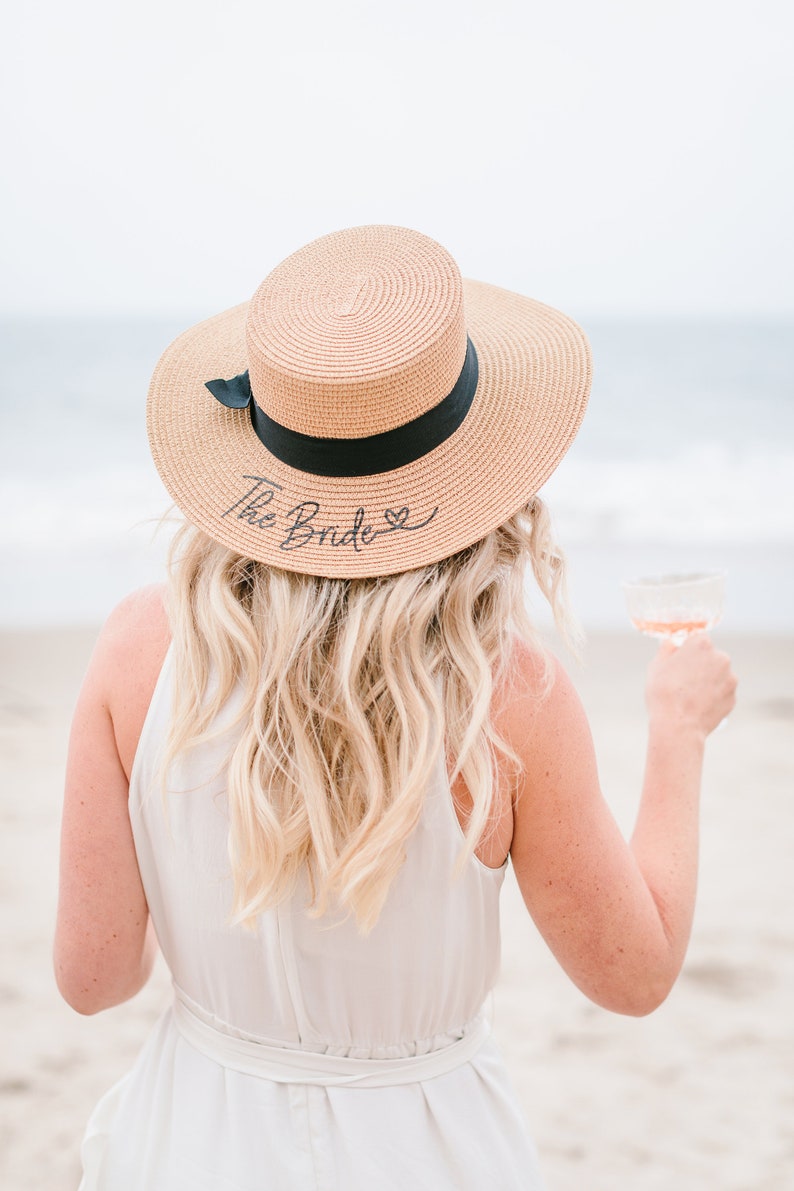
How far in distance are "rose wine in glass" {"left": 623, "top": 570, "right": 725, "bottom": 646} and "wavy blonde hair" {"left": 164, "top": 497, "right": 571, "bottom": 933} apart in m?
0.71

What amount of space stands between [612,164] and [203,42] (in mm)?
9411

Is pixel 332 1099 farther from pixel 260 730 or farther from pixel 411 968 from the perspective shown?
pixel 260 730

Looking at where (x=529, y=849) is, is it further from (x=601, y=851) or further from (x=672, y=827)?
(x=672, y=827)

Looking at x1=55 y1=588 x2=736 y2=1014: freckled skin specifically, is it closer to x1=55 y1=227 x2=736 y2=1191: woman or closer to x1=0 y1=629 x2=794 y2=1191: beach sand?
x1=55 y1=227 x2=736 y2=1191: woman

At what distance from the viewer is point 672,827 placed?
131cm

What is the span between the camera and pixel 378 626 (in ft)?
3.52

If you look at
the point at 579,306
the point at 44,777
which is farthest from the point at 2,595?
the point at 579,306

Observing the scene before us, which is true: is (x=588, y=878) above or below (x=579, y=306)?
above

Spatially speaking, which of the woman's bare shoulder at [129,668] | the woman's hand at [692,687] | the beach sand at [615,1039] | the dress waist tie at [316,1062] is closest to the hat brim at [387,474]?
the woman's bare shoulder at [129,668]

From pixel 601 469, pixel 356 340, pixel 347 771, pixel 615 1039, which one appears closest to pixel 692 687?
pixel 347 771

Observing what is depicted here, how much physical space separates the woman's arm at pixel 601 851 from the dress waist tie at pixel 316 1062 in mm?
197

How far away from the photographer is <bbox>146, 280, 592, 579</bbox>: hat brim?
109 centimetres

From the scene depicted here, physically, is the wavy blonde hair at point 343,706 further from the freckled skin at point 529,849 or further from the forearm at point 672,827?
the forearm at point 672,827

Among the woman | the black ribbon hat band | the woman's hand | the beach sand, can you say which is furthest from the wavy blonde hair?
the beach sand
